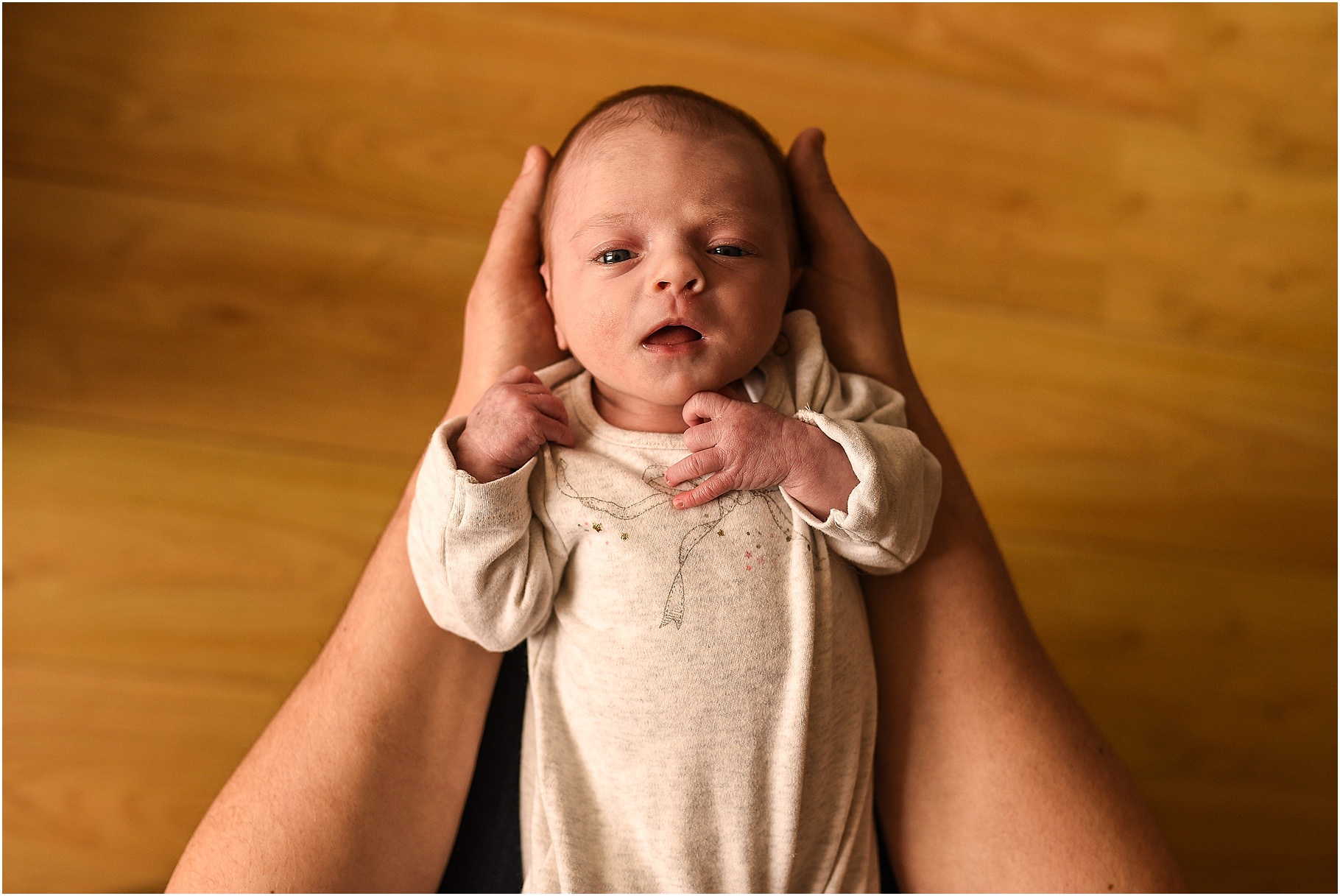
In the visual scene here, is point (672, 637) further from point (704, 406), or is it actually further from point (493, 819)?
→ point (493, 819)

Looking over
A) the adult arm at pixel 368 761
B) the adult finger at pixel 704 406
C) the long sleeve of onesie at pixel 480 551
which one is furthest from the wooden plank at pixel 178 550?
the adult finger at pixel 704 406

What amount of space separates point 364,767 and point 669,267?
496 millimetres

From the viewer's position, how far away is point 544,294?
107 cm

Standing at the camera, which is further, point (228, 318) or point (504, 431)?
point (228, 318)

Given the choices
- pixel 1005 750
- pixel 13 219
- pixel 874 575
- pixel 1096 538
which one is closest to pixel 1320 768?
pixel 1096 538

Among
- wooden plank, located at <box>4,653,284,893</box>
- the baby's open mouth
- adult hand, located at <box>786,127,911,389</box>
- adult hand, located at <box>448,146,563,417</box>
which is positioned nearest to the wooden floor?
wooden plank, located at <box>4,653,284,893</box>

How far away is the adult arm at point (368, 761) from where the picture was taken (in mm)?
890

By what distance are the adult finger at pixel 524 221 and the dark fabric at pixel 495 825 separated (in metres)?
0.43

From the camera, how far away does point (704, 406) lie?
0.87m

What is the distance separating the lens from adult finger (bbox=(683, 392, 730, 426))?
86cm

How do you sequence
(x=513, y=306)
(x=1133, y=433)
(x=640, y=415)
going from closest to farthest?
1. (x=640, y=415)
2. (x=513, y=306)
3. (x=1133, y=433)

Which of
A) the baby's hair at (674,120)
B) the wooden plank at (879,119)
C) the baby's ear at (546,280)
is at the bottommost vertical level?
the baby's ear at (546,280)

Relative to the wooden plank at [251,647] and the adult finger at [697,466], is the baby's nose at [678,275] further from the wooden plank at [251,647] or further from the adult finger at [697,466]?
the wooden plank at [251,647]

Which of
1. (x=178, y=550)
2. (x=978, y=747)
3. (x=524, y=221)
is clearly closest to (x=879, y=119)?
(x=524, y=221)
